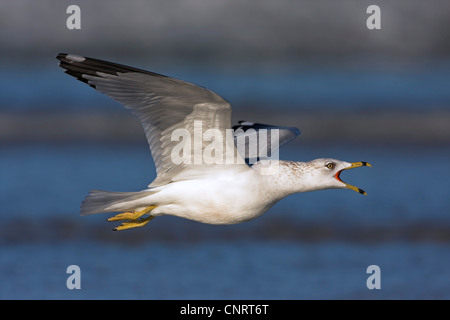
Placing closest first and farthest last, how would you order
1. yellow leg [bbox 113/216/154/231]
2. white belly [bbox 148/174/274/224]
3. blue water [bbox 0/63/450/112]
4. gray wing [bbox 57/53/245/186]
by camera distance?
gray wing [bbox 57/53/245/186] → white belly [bbox 148/174/274/224] → yellow leg [bbox 113/216/154/231] → blue water [bbox 0/63/450/112]

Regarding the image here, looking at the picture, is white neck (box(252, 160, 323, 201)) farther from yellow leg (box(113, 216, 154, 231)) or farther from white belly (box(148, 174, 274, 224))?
yellow leg (box(113, 216, 154, 231))

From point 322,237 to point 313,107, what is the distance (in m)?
7.45

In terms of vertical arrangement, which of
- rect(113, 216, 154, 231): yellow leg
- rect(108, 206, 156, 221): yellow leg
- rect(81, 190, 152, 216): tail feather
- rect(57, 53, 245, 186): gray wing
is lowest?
rect(113, 216, 154, 231): yellow leg

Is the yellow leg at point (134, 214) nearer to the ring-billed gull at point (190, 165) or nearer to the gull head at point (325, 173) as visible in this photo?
the ring-billed gull at point (190, 165)

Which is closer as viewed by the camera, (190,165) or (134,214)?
(190,165)

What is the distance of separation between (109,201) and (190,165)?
0.63 m

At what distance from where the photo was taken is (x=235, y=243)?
425 inches

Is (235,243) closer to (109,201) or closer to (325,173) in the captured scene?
(325,173)

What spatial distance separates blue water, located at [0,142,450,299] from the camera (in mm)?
9477

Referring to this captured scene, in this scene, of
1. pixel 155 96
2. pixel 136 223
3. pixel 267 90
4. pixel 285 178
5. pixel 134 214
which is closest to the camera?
pixel 155 96

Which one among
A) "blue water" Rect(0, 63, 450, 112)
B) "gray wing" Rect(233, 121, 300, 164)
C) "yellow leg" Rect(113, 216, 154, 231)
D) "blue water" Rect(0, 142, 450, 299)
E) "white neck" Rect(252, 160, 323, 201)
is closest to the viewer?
"white neck" Rect(252, 160, 323, 201)

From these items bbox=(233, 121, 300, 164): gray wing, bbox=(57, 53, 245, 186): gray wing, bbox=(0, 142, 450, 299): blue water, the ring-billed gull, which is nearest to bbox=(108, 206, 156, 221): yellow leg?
the ring-billed gull

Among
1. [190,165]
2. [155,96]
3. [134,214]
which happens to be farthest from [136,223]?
[155,96]

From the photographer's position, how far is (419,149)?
1502cm
